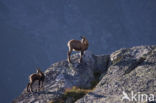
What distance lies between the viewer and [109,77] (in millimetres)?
16422

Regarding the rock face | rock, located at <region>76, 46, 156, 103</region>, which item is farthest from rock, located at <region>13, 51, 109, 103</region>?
rock, located at <region>76, 46, 156, 103</region>

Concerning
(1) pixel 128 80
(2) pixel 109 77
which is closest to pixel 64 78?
(2) pixel 109 77

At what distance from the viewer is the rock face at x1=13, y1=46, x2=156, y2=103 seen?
13633 millimetres

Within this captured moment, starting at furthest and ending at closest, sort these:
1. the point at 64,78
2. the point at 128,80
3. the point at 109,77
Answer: the point at 64,78
the point at 109,77
the point at 128,80

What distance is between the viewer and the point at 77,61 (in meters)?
21.4

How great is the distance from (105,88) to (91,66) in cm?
617

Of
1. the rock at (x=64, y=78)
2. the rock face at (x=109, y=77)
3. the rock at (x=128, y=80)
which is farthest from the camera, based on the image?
the rock at (x=64, y=78)

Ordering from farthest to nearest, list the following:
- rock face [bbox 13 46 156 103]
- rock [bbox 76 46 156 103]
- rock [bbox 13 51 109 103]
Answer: rock [bbox 13 51 109 103]
rock face [bbox 13 46 156 103]
rock [bbox 76 46 156 103]

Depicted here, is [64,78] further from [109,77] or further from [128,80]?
[128,80]

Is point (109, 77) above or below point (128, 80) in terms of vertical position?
above

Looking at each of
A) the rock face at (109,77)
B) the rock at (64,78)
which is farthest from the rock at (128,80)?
the rock at (64,78)

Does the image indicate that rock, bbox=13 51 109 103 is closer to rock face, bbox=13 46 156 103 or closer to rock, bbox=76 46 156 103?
rock face, bbox=13 46 156 103

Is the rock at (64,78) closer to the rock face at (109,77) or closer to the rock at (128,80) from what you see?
the rock face at (109,77)

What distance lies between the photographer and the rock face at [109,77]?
13.6m
